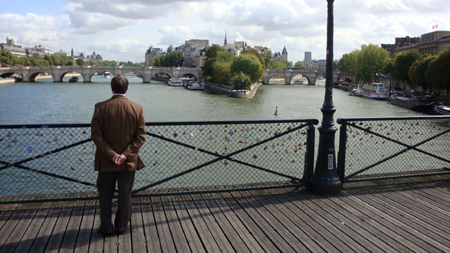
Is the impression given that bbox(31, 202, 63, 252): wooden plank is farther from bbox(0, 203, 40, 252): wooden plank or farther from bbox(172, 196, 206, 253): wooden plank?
bbox(172, 196, 206, 253): wooden plank

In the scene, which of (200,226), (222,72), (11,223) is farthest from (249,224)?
(222,72)

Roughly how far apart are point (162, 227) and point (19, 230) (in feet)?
4.69

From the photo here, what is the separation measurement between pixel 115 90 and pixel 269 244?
2.11 meters

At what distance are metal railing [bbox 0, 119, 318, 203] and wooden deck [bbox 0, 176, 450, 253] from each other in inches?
10.5

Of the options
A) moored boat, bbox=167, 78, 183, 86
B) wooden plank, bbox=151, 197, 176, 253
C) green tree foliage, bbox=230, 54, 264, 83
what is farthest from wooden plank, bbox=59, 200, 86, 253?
moored boat, bbox=167, 78, 183, 86

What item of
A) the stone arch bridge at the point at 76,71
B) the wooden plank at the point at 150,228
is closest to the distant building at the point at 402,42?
the stone arch bridge at the point at 76,71

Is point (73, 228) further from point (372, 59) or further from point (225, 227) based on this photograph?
point (372, 59)

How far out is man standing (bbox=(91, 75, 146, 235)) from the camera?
151 inches

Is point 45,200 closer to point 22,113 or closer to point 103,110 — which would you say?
point 103,110

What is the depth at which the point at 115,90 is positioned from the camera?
391 centimetres

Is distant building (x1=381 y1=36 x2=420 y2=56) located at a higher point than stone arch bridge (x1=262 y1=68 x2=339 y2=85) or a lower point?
higher

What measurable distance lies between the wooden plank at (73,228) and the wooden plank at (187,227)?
1.07 metres

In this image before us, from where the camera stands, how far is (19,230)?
4117 mm

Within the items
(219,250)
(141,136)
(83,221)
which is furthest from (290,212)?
(83,221)
